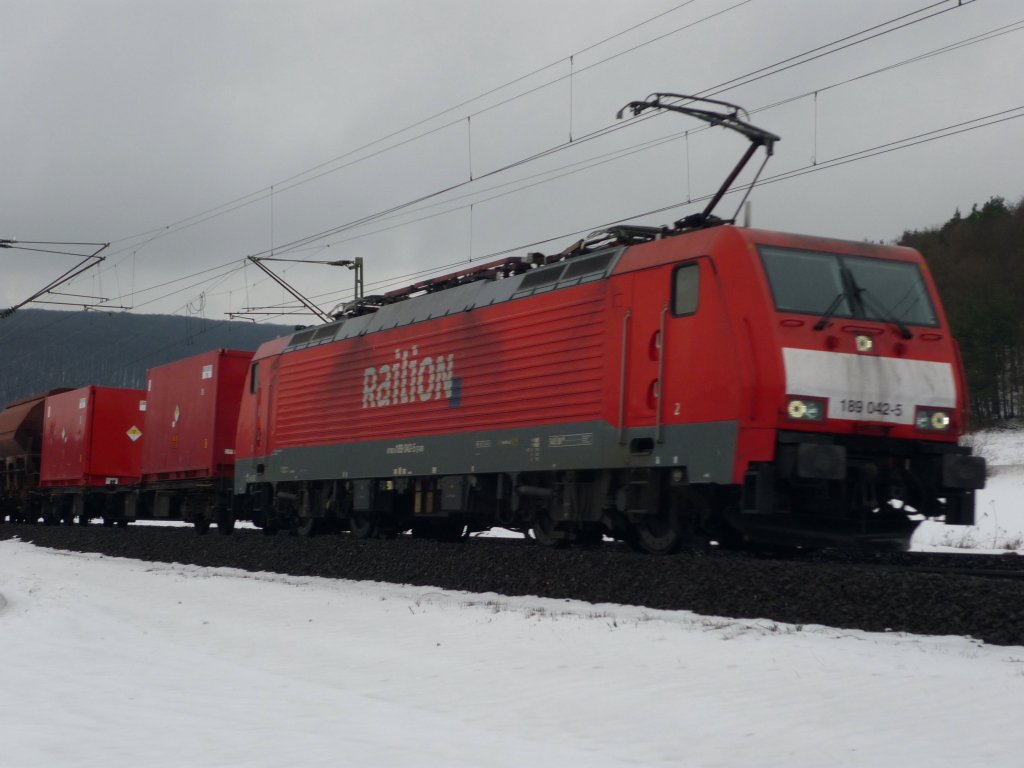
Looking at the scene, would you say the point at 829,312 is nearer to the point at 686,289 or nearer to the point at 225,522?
the point at 686,289

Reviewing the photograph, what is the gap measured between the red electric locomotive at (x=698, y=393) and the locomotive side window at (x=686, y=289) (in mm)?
23

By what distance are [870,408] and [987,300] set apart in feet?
137

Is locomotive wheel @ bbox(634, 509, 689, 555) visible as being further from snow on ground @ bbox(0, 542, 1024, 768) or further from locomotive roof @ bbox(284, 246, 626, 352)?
locomotive roof @ bbox(284, 246, 626, 352)

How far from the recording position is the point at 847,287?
12.9m

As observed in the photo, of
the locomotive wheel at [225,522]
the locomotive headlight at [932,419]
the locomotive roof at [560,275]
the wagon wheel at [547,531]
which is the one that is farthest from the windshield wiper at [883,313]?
the locomotive wheel at [225,522]

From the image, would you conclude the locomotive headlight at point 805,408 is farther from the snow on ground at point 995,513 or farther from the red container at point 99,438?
the red container at point 99,438

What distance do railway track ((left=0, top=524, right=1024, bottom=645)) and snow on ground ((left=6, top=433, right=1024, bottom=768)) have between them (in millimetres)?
384

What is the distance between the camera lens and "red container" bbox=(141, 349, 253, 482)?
25.3 metres

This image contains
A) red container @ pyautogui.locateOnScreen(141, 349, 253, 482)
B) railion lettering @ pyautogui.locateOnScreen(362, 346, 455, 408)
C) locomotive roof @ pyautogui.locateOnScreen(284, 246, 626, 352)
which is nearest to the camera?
locomotive roof @ pyautogui.locateOnScreen(284, 246, 626, 352)

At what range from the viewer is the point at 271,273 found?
100.0 ft

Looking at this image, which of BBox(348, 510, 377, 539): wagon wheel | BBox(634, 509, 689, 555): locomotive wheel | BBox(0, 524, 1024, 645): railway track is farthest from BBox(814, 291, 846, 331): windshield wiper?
BBox(348, 510, 377, 539): wagon wheel

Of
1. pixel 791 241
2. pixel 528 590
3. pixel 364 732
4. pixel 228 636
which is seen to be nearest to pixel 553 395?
pixel 528 590

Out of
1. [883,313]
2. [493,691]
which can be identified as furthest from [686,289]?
[493,691]

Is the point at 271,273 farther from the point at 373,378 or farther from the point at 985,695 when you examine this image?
the point at 985,695
